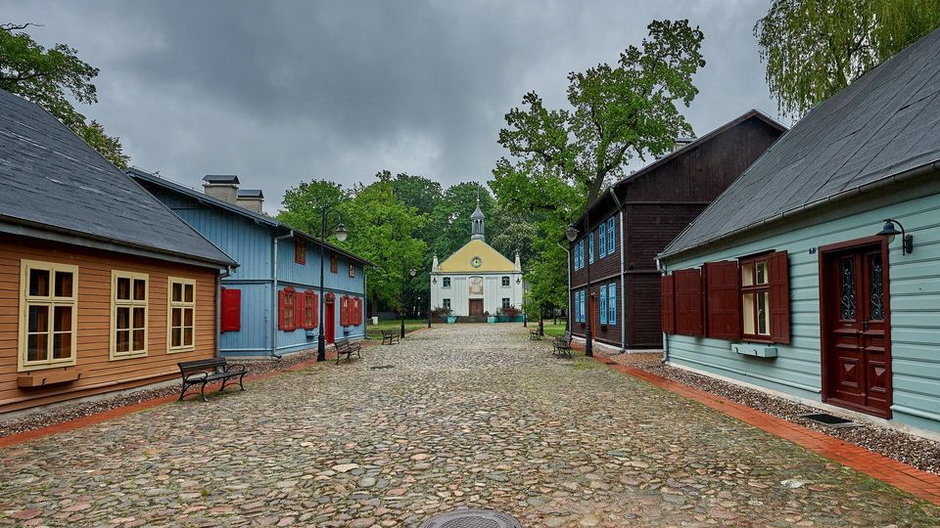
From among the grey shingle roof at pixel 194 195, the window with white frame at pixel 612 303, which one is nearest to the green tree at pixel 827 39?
the window with white frame at pixel 612 303

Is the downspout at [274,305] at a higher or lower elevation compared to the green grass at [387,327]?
higher

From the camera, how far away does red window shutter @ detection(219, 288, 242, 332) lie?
18234 mm

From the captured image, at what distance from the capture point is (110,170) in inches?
541

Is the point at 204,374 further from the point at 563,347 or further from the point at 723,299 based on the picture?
the point at 563,347

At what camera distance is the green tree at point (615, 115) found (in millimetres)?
25562

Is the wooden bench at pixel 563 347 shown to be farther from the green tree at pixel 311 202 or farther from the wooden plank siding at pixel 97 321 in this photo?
the green tree at pixel 311 202

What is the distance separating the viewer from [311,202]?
5231 cm

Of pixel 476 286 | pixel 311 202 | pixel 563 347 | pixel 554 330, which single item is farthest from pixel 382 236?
pixel 563 347

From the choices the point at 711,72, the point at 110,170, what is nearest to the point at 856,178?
the point at 110,170

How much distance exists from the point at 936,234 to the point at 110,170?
16427 millimetres

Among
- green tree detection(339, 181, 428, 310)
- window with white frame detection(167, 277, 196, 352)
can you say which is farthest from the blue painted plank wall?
green tree detection(339, 181, 428, 310)

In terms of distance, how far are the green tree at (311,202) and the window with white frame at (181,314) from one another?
34816 mm

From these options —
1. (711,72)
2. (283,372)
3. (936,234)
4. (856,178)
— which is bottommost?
(283,372)

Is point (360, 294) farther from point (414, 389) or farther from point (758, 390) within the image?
point (758, 390)
